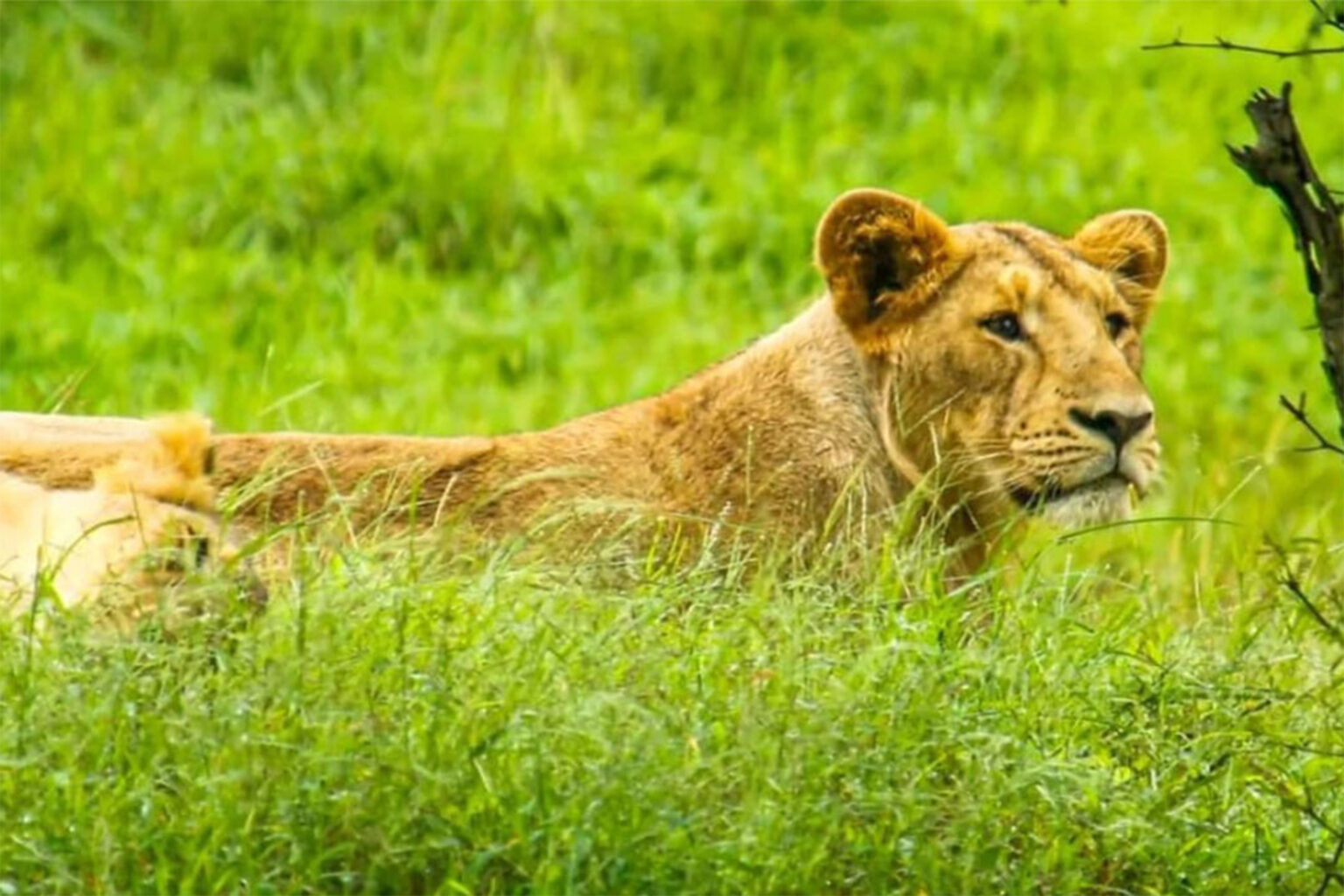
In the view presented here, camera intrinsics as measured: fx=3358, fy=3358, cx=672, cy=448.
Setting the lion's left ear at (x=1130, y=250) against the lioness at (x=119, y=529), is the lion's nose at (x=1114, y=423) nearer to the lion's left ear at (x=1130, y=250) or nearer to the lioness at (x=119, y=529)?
the lion's left ear at (x=1130, y=250)

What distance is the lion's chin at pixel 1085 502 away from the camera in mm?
5480

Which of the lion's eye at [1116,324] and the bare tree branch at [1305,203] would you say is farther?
the lion's eye at [1116,324]

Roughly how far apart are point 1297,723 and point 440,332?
4.88 meters

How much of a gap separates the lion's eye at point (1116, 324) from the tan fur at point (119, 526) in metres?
1.62

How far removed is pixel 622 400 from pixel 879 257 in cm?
308

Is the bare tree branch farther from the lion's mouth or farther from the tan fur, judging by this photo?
the tan fur

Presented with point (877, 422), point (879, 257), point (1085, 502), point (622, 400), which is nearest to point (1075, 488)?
point (1085, 502)

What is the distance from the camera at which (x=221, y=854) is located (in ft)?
13.0

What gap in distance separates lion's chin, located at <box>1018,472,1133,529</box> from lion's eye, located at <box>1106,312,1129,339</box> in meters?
0.32

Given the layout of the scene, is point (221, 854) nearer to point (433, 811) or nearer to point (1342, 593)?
point (433, 811)

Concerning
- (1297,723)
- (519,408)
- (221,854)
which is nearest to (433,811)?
(221,854)

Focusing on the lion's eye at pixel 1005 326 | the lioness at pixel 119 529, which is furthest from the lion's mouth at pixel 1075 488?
the lioness at pixel 119 529

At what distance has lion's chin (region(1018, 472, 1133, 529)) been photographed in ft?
18.0

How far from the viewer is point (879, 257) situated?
5.75 metres
